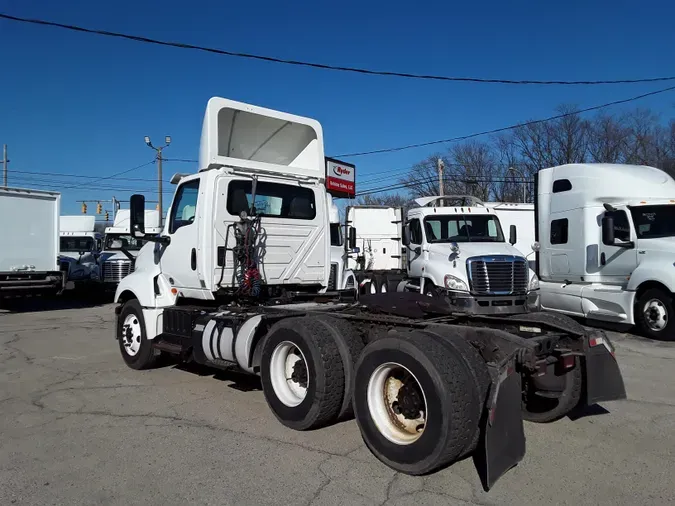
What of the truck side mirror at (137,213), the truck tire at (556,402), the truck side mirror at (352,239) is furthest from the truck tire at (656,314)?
the truck side mirror at (137,213)

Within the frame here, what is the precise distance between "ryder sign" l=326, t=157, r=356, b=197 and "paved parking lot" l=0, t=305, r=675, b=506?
17032mm

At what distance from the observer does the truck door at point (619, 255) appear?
11312 millimetres

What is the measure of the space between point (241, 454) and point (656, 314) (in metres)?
9.04

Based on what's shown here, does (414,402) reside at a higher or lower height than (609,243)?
lower

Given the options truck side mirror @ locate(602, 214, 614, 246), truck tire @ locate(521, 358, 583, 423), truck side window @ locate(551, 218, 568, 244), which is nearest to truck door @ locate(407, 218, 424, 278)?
truck side window @ locate(551, 218, 568, 244)

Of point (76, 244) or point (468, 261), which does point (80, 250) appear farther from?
point (468, 261)

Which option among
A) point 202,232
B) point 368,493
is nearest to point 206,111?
point 202,232

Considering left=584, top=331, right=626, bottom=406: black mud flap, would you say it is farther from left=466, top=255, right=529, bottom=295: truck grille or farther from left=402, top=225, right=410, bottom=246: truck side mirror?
left=402, top=225, right=410, bottom=246: truck side mirror

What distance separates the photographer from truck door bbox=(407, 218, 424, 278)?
40.4 feet

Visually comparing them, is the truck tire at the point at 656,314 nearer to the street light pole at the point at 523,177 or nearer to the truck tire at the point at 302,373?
the truck tire at the point at 302,373

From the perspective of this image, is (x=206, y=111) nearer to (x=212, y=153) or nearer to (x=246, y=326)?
(x=212, y=153)

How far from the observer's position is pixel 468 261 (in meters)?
10.5

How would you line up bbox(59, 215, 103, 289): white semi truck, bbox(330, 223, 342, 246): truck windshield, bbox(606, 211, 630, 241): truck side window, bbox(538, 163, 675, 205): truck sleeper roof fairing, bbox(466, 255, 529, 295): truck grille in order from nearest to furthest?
bbox(466, 255, 529, 295): truck grille, bbox(606, 211, 630, 241): truck side window, bbox(538, 163, 675, 205): truck sleeper roof fairing, bbox(330, 223, 342, 246): truck windshield, bbox(59, 215, 103, 289): white semi truck

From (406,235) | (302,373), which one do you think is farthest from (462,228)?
(302,373)
